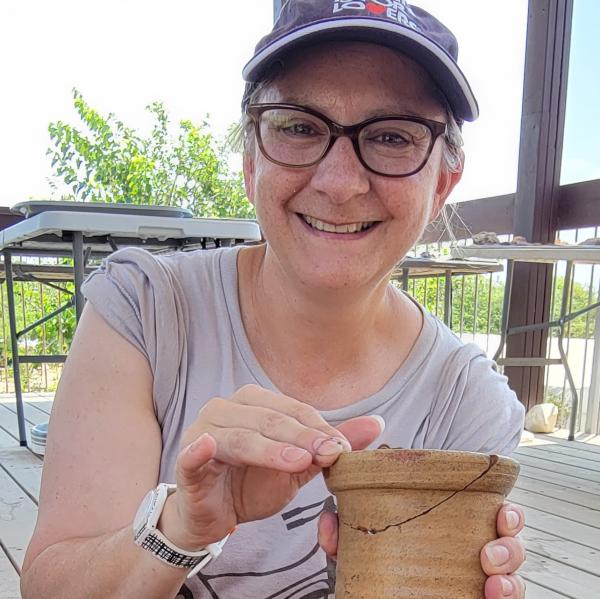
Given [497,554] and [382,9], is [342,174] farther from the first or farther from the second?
[497,554]

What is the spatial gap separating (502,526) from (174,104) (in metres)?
7.59

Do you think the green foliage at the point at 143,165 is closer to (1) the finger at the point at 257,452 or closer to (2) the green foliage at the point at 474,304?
(2) the green foliage at the point at 474,304

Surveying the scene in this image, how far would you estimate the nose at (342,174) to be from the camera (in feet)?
3.15

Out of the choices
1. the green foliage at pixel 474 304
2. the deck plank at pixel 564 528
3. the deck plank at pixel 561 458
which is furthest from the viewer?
the green foliage at pixel 474 304

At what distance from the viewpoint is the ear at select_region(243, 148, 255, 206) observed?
1135mm

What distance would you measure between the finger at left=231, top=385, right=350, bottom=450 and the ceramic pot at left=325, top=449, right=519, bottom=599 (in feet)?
0.27

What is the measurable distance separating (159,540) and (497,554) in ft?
1.24

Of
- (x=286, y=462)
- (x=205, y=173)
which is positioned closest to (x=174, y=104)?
(x=205, y=173)

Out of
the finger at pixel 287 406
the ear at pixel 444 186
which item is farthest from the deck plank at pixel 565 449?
the finger at pixel 287 406

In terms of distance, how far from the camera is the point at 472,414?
45.3 inches

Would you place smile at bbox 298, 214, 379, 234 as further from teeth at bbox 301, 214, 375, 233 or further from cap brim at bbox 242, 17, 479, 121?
cap brim at bbox 242, 17, 479, 121

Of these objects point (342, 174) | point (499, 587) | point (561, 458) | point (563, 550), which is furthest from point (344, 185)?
point (561, 458)

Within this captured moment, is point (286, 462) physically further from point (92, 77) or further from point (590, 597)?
point (92, 77)

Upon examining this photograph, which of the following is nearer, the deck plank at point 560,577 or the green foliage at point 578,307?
the deck plank at point 560,577
